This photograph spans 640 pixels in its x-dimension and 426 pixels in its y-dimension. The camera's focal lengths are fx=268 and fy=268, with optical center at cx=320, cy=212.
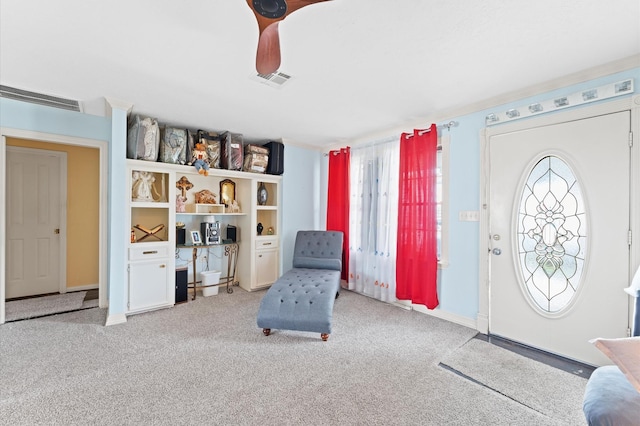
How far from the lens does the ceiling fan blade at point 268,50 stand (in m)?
1.33

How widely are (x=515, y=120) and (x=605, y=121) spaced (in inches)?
23.7

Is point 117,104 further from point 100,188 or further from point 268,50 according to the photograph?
point 268,50

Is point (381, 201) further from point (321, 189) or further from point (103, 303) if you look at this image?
point (103, 303)

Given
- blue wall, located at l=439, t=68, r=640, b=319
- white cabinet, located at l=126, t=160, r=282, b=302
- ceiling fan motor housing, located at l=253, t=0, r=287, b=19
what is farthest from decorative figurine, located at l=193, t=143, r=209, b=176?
blue wall, located at l=439, t=68, r=640, b=319

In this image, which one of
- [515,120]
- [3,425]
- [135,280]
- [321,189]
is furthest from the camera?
[321,189]

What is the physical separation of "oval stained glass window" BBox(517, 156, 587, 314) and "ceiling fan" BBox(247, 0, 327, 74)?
2.41 m

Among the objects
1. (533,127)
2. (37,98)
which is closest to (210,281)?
(37,98)

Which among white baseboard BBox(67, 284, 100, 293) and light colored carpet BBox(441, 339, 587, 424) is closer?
light colored carpet BBox(441, 339, 587, 424)

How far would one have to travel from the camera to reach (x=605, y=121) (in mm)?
2055

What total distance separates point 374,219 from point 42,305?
433 cm

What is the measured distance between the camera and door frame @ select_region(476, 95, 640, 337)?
1.93 m

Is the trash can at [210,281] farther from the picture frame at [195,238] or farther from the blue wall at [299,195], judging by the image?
the blue wall at [299,195]

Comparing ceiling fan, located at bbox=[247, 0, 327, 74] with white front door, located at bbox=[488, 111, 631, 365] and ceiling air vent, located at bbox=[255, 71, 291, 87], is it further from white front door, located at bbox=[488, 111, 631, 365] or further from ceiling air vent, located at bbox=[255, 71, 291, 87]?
white front door, located at bbox=[488, 111, 631, 365]

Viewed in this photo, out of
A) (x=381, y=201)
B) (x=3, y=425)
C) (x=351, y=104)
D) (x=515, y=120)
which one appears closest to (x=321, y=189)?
(x=381, y=201)
